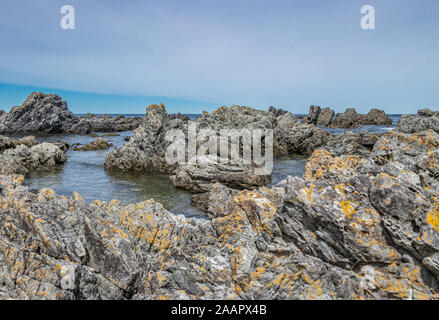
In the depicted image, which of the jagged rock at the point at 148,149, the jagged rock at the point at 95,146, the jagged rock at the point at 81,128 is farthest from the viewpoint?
the jagged rock at the point at 81,128

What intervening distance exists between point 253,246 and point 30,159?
30.6m

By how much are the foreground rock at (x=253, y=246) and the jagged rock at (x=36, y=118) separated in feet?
277

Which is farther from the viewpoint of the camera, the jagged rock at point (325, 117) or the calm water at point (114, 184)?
the jagged rock at point (325, 117)

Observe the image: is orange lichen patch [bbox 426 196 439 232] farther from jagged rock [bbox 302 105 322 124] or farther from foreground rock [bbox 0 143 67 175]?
jagged rock [bbox 302 105 322 124]

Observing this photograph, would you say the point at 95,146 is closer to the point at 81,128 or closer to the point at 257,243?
the point at 81,128

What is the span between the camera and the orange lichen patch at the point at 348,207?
6.75m

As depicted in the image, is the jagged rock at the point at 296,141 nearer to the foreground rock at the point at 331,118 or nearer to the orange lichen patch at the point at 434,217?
the orange lichen patch at the point at 434,217

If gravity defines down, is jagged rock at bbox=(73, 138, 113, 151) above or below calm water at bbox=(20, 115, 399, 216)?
above

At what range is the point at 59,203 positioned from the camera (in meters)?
8.89

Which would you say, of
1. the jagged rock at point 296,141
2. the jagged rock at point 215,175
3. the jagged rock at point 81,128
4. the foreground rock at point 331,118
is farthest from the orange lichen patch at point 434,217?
the foreground rock at point 331,118

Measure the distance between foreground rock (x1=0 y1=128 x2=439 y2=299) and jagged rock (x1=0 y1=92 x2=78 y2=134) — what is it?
3318 inches

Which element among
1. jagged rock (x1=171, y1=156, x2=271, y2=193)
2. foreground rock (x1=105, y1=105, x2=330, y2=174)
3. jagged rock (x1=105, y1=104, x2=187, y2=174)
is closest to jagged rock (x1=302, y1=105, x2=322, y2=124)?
foreground rock (x1=105, y1=105, x2=330, y2=174)

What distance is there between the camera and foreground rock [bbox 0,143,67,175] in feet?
83.5

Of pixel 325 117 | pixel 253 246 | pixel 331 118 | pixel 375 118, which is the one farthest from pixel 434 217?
pixel 375 118
